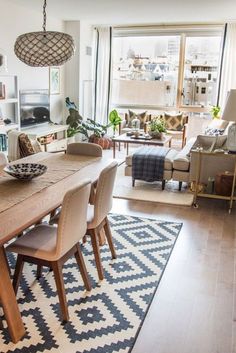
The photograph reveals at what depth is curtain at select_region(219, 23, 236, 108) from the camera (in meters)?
7.39

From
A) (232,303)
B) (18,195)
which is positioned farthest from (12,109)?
(232,303)

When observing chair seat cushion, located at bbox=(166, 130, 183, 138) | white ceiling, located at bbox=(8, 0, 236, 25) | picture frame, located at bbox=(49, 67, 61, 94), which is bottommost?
chair seat cushion, located at bbox=(166, 130, 183, 138)

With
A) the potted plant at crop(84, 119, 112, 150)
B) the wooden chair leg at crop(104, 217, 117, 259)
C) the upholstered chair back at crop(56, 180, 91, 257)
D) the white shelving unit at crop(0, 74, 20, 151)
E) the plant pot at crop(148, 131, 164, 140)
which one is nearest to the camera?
the upholstered chair back at crop(56, 180, 91, 257)

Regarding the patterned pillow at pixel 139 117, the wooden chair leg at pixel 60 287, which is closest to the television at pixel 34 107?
the patterned pillow at pixel 139 117

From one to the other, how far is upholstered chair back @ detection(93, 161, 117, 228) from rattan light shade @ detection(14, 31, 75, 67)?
975 millimetres

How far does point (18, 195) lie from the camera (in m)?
2.47

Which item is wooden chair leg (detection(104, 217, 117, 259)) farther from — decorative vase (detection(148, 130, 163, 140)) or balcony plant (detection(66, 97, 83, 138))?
balcony plant (detection(66, 97, 83, 138))

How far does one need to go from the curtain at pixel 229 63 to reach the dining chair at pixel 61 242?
20.4 ft

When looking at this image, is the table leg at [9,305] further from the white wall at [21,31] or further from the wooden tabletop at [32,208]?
→ the white wall at [21,31]

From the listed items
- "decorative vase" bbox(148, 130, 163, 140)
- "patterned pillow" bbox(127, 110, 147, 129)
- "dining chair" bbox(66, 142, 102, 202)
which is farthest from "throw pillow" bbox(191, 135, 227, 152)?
"patterned pillow" bbox(127, 110, 147, 129)

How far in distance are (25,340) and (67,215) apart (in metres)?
0.79

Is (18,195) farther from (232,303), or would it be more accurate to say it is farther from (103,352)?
(232,303)

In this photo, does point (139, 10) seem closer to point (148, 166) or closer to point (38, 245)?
point (148, 166)

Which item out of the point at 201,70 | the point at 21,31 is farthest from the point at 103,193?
the point at 201,70
